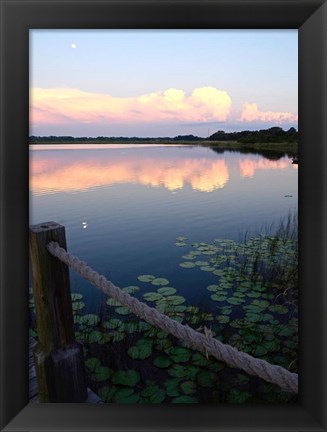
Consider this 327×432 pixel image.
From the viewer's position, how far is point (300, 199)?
824mm

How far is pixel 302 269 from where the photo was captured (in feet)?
2.71

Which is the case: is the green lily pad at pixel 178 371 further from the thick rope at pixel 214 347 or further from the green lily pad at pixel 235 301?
the thick rope at pixel 214 347

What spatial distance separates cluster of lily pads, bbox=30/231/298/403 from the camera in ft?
6.20

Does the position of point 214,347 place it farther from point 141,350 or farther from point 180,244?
point 180,244

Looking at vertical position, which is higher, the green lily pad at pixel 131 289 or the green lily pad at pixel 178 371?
the green lily pad at pixel 131 289

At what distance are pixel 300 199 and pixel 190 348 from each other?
5.23ft

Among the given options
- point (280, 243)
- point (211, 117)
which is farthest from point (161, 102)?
point (280, 243)

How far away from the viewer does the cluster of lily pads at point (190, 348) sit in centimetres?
189

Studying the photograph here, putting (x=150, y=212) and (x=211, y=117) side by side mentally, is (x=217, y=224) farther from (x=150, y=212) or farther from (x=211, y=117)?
(x=211, y=117)

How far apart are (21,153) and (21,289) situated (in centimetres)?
30

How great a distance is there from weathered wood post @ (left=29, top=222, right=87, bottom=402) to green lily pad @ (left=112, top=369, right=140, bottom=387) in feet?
1.67

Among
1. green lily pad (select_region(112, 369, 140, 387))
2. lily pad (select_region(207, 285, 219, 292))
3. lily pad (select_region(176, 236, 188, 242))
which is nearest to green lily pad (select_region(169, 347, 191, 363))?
green lily pad (select_region(112, 369, 140, 387))

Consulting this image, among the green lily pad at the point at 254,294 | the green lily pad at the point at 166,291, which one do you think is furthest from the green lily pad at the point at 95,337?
the green lily pad at the point at 254,294

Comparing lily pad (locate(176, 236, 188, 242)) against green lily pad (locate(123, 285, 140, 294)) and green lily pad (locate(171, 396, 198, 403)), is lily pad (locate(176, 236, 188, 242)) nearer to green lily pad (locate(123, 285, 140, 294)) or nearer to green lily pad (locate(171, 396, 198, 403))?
green lily pad (locate(123, 285, 140, 294))
